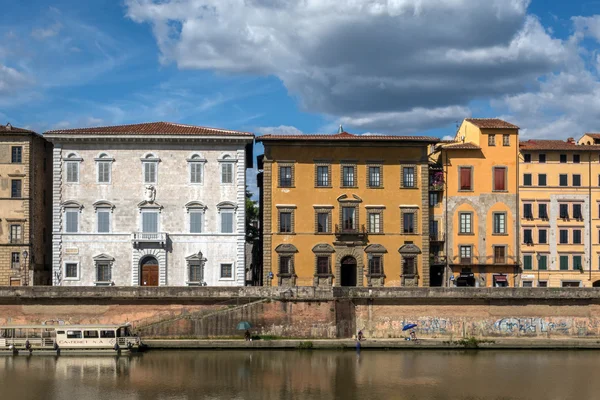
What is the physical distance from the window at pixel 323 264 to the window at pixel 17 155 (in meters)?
19.8

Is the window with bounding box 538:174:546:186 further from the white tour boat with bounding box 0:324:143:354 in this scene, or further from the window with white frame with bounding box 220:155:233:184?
the white tour boat with bounding box 0:324:143:354

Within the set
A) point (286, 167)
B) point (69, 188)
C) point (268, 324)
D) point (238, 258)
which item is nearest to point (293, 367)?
point (268, 324)

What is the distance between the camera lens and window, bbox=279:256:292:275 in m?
52.7

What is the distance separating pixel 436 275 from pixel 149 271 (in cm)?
1921

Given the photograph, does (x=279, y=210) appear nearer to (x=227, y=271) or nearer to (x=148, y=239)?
(x=227, y=271)

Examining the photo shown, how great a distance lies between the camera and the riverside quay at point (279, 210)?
51.6 metres

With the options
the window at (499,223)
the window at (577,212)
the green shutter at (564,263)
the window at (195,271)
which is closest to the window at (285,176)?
the window at (195,271)

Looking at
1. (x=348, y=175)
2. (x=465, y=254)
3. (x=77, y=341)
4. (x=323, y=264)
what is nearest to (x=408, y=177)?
(x=348, y=175)

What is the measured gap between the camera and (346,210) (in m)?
53.2

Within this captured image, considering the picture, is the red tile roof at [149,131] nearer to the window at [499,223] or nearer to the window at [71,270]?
the window at [71,270]

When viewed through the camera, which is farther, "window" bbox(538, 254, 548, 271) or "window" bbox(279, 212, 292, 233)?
"window" bbox(538, 254, 548, 271)

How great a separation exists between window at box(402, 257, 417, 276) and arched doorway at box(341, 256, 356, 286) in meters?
3.23

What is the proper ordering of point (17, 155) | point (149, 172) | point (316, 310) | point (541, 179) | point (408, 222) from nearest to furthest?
point (316, 310), point (17, 155), point (149, 172), point (408, 222), point (541, 179)

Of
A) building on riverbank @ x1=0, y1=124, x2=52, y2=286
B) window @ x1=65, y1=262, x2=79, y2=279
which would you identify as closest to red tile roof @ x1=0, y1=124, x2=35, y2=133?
building on riverbank @ x1=0, y1=124, x2=52, y2=286
